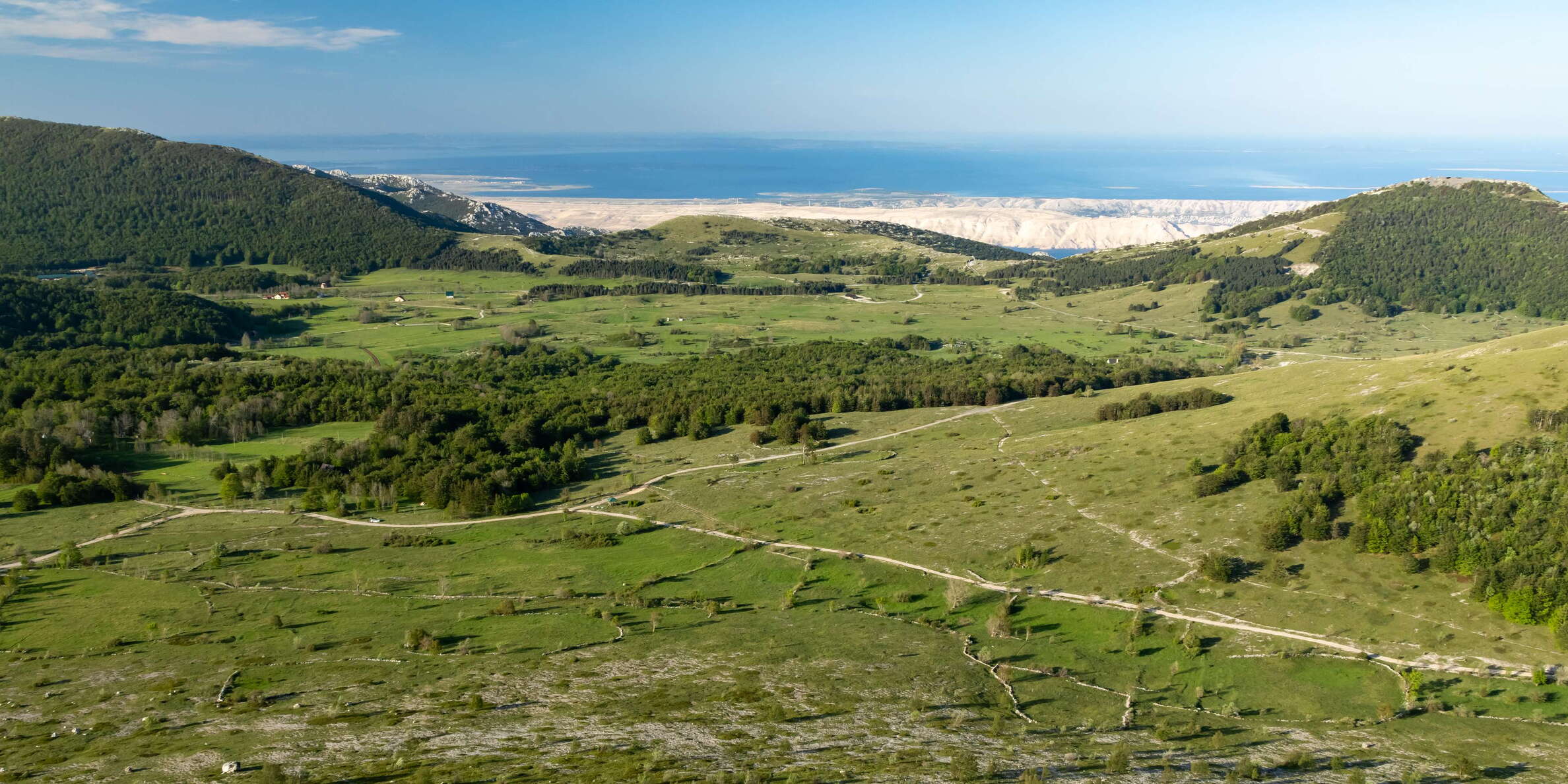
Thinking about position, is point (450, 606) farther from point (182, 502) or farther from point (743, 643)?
point (182, 502)

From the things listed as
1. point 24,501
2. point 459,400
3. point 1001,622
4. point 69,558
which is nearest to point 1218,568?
point 1001,622

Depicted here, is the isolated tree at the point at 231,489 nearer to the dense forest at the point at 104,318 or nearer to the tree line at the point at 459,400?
the tree line at the point at 459,400

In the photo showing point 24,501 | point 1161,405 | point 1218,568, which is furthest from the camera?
point 1161,405

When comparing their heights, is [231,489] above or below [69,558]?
below

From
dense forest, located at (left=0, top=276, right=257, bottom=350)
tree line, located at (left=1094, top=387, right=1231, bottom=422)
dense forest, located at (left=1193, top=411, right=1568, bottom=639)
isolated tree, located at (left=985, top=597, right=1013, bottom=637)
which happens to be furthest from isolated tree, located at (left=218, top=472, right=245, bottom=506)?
dense forest, located at (left=0, top=276, right=257, bottom=350)

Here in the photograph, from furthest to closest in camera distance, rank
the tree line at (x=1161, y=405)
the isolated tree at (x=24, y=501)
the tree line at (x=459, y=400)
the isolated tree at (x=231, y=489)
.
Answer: the tree line at (x=459, y=400)
the tree line at (x=1161, y=405)
the isolated tree at (x=231, y=489)
the isolated tree at (x=24, y=501)

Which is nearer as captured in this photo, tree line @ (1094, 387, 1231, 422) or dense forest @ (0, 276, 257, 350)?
tree line @ (1094, 387, 1231, 422)

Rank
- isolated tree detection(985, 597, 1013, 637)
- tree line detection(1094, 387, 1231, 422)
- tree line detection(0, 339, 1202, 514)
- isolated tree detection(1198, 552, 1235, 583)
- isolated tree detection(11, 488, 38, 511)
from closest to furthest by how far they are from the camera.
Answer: isolated tree detection(985, 597, 1013, 637), isolated tree detection(1198, 552, 1235, 583), isolated tree detection(11, 488, 38, 511), tree line detection(1094, 387, 1231, 422), tree line detection(0, 339, 1202, 514)

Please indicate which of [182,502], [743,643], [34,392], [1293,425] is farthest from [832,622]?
[34,392]

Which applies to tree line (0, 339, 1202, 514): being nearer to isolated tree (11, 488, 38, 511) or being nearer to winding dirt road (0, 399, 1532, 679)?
winding dirt road (0, 399, 1532, 679)

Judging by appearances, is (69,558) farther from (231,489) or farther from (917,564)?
(917,564)

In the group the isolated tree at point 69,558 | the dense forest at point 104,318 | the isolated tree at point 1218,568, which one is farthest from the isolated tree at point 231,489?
the dense forest at point 104,318
